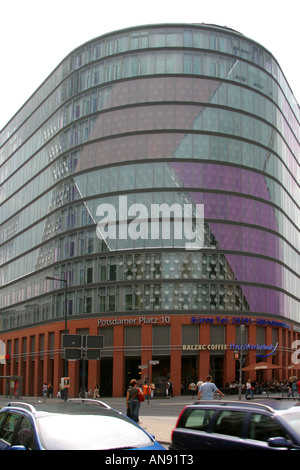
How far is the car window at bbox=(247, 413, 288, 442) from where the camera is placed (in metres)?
9.44

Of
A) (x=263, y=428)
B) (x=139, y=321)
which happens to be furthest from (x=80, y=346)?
(x=139, y=321)

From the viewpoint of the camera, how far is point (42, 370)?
7006 cm

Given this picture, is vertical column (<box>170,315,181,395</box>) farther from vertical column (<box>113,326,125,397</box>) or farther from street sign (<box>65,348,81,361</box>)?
street sign (<box>65,348,81,361</box>)

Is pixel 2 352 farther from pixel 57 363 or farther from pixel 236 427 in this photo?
pixel 236 427

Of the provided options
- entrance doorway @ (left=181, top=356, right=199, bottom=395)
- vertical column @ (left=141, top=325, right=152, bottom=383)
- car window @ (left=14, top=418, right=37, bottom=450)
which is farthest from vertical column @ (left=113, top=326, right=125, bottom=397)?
car window @ (left=14, top=418, right=37, bottom=450)

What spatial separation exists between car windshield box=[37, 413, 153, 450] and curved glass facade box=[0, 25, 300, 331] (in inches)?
1987

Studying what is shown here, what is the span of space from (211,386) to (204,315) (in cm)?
3658

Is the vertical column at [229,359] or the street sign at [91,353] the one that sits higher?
the street sign at [91,353]

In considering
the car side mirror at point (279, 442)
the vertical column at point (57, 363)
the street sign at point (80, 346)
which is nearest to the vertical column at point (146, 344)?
the vertical column at point (57, 363)

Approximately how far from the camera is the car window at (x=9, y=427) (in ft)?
29.4

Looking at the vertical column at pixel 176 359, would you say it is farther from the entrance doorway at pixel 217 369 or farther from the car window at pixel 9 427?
the car window at pixel 9 427

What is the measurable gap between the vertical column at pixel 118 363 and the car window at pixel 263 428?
49.7m
